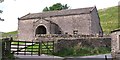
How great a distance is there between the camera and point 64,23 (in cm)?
5641

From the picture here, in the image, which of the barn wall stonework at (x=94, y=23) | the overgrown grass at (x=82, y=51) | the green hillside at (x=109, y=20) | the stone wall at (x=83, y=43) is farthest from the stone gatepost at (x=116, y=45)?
the green hillside at (x=109, y=20)

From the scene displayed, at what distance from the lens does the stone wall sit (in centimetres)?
3425

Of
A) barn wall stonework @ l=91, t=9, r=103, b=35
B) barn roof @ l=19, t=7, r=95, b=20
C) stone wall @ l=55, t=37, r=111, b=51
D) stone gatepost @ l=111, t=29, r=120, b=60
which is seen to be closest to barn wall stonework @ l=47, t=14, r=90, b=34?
barn roof @ l=19, t=7, r=95, b=20

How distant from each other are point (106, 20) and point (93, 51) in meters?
62.0

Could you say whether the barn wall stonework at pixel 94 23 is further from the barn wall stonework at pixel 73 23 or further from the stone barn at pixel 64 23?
the barn wall stonework at pixel 73 23

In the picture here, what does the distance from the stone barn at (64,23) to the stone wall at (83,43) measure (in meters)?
15.1

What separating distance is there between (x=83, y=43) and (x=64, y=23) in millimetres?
19755

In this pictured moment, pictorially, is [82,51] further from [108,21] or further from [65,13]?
[108,21]

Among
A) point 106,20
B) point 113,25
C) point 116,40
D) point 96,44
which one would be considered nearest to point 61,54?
point 96,44

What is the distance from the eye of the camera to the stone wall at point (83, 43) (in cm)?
3425

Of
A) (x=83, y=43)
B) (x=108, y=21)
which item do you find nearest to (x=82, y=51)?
(x=83, y=43)

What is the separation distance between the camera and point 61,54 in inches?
1259

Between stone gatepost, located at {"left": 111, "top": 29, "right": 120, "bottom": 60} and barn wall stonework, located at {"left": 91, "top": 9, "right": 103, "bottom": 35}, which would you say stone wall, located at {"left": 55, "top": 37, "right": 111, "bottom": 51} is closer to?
stone gatepost, located at {"left": 111, "top": 29, "right": 120, "bottom": 60}

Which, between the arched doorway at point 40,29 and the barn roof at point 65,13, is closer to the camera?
the barn roof at point 65,13
